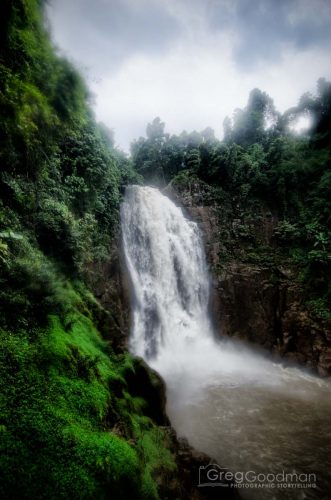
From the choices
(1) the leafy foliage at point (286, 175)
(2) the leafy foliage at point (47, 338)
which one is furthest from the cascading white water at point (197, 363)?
(1) the leafy foliage at point (286, 175)

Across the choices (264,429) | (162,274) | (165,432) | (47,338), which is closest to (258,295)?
(162,274)

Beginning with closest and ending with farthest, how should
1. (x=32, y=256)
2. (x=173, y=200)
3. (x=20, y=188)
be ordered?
(x=32, y=256) → (x=20, y=188) → (x=173, y=200)

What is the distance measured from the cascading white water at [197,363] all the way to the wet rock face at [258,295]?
785 millimetres

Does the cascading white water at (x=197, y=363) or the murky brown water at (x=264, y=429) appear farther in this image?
the cascading white water at (x=197, y=363)

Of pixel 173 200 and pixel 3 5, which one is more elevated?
pixel 173 200

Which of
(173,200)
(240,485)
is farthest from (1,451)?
(173,200)

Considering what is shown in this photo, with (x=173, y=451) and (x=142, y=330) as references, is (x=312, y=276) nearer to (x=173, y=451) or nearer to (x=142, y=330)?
(x=142, y=330)

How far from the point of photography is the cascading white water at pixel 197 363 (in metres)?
7.69

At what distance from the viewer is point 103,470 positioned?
10.6ft

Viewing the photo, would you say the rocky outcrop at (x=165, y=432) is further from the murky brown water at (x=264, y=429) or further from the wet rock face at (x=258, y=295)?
the wet rock face at (x=258, y=295)

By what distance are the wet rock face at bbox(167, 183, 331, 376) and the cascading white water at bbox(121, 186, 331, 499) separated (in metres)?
0.78

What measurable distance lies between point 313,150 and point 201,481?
22.2 m

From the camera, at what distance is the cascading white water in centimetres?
769

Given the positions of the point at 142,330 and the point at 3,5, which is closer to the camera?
the point at 3,5
